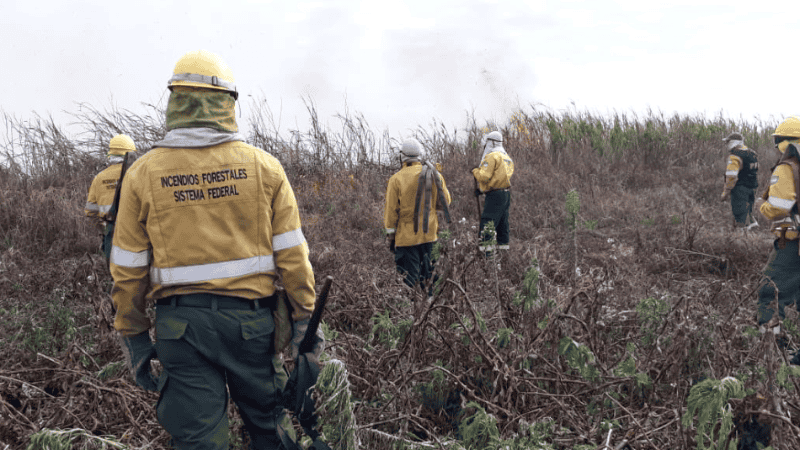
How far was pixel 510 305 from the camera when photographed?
3.86 metres

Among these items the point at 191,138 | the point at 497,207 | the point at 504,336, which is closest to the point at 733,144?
the point at 497,207

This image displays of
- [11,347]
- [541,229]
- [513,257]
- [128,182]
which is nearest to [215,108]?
[128,182]

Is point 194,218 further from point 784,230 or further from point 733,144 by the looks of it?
point 733,144

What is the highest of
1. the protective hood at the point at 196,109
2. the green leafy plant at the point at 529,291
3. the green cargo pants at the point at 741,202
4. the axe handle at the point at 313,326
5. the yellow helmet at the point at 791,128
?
the protective hood at the point at 196,109

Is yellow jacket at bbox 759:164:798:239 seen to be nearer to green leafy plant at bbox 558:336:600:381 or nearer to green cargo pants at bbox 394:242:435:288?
green leafy plant at bbox 558:336:600:381

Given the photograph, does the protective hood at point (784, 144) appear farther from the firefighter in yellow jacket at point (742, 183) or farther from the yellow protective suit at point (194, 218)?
the firefighter in yellow jacket at point (742, 183)

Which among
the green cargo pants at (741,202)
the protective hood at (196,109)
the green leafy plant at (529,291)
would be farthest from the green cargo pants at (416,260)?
the green cargo pants at (741,202)

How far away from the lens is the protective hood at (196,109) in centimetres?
218

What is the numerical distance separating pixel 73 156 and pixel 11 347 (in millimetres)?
7016

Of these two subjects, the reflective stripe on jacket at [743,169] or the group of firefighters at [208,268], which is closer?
the group of firefighters at [208,268]

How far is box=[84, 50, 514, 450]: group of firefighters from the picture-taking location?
2139mm

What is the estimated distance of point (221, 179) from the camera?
7.14 ft

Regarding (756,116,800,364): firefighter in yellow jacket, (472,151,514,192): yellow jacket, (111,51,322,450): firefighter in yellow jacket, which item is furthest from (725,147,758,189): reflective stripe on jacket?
(111,51,322,450): firefighter in yellow jacket

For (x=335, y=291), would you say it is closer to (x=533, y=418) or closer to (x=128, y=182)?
(x=533, y=418)
